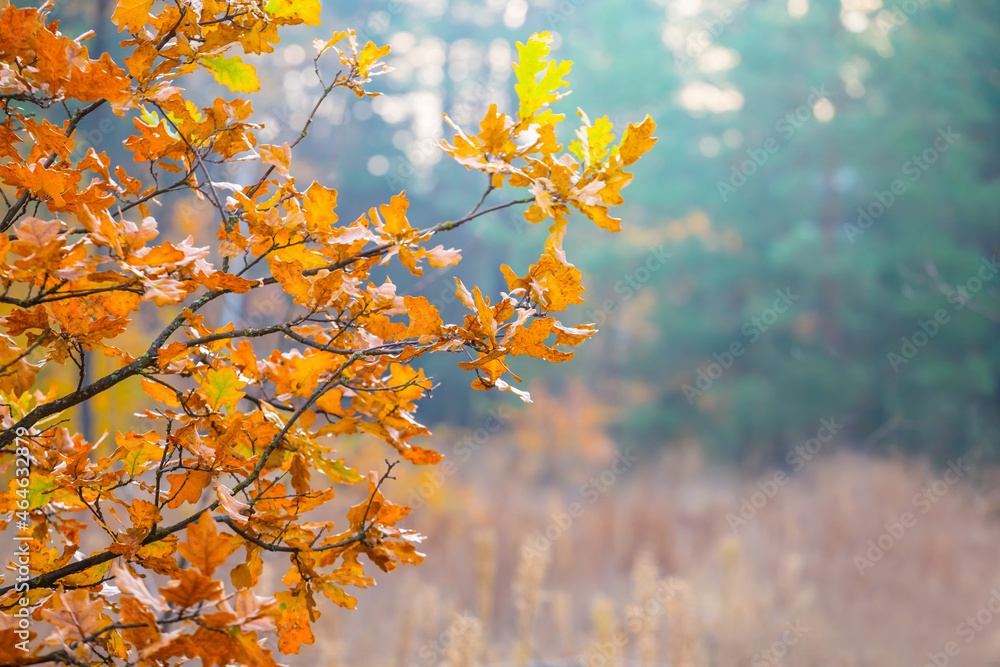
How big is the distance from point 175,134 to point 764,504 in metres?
6.67

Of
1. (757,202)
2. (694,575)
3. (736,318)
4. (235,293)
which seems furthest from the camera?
(736,318)

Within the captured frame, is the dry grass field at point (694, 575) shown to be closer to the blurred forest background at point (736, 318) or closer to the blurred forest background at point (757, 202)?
the blurred forest background at point (736, 318)

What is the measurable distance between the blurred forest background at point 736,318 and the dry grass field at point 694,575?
30 mm

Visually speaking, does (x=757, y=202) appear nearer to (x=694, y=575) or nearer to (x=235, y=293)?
(x=694, y=575)

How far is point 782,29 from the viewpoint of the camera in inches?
354

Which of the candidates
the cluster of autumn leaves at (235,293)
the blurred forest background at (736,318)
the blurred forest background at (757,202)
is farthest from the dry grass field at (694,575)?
the blurred forest background at (757,202)

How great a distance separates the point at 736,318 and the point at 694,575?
18.3 ft

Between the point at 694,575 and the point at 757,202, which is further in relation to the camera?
the point at 757,202

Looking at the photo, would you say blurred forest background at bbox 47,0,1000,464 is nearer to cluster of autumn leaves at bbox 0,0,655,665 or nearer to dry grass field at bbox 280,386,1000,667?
dry grass field at bbox 280,386,1000,667

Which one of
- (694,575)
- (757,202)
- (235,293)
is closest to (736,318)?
(757,202)

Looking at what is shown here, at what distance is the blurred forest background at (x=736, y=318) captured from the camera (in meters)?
4.30

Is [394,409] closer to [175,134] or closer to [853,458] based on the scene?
[175,134]

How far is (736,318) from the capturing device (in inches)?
375

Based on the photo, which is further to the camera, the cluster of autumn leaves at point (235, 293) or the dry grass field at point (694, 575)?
the dry grass field at point (694, 575)
